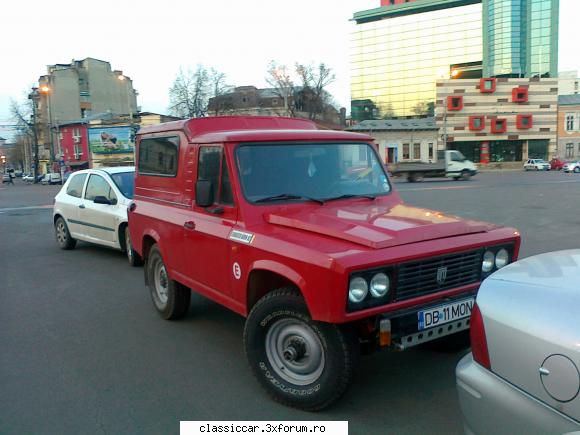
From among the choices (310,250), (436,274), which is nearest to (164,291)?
(310,250)

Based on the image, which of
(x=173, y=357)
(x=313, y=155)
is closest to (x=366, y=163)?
(x=313, y=155)

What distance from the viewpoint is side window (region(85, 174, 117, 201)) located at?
9.09 meters

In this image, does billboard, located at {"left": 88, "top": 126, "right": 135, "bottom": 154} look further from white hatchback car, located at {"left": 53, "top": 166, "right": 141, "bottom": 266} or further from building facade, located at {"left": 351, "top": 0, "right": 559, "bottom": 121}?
white hatchback car, located at {"left": 53, "top": 166, "right": 141, "bottom": 266}

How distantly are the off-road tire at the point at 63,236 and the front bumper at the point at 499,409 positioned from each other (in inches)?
372

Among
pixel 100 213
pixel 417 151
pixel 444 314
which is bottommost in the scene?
pixel 444 314

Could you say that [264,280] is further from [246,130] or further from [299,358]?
[246,130]

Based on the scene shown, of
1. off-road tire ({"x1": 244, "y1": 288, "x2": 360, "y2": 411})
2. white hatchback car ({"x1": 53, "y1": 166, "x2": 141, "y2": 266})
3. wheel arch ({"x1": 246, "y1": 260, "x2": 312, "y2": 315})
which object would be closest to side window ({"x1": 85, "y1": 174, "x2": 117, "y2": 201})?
white hatchback car ({"x1": 53, "y1": 166, "x2": 141, "y2": 266})

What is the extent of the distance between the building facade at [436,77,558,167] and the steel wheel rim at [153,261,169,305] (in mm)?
66006

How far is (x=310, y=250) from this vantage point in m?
3.29

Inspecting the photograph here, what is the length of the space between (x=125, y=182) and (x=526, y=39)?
98607 mm

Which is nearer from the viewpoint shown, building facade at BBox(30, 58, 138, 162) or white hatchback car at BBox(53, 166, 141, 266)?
white hatchback car at BBox(53, 166, 141, 266)

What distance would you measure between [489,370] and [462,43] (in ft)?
359

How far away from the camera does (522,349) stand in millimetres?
2076

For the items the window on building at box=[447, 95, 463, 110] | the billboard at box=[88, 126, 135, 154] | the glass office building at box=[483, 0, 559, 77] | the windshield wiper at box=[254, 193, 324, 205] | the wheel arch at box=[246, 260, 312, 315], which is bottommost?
the wheel arch at box=[246, 260, 312, 315]
